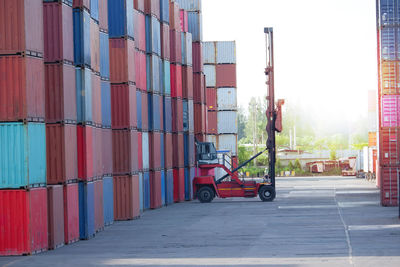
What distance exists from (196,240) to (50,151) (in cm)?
535

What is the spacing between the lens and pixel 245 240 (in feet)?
76.3

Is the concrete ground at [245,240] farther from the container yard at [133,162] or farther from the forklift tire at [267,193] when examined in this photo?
the forklift tire at [267,193]

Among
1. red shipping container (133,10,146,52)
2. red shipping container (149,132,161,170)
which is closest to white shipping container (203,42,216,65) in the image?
red shipping container (149,132,161,170)

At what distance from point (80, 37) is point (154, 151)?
1485cm

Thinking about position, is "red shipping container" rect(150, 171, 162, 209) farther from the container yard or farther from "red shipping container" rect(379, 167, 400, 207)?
"red shipping container" rect(379, 167, 400, 207)

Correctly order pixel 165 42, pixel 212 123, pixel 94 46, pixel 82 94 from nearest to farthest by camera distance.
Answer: pixel 82 94 → pixel 94 46 → pixel 165 42 → pixel 212 123

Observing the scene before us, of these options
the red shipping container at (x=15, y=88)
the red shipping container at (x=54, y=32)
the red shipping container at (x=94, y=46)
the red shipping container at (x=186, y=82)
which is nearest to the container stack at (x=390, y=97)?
the red shipping container at (x=186, y=82)

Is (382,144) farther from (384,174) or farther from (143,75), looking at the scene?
(143,75)

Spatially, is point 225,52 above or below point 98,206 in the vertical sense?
above

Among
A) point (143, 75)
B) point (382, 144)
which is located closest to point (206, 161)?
point (143, 75)

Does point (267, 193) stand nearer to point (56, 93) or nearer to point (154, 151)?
point (154, 151)

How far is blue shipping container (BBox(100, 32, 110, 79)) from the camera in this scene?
29438 millimetres

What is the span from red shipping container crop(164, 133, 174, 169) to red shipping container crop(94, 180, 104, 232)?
14197mm

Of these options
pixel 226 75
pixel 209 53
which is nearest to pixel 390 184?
pixel 226 75
